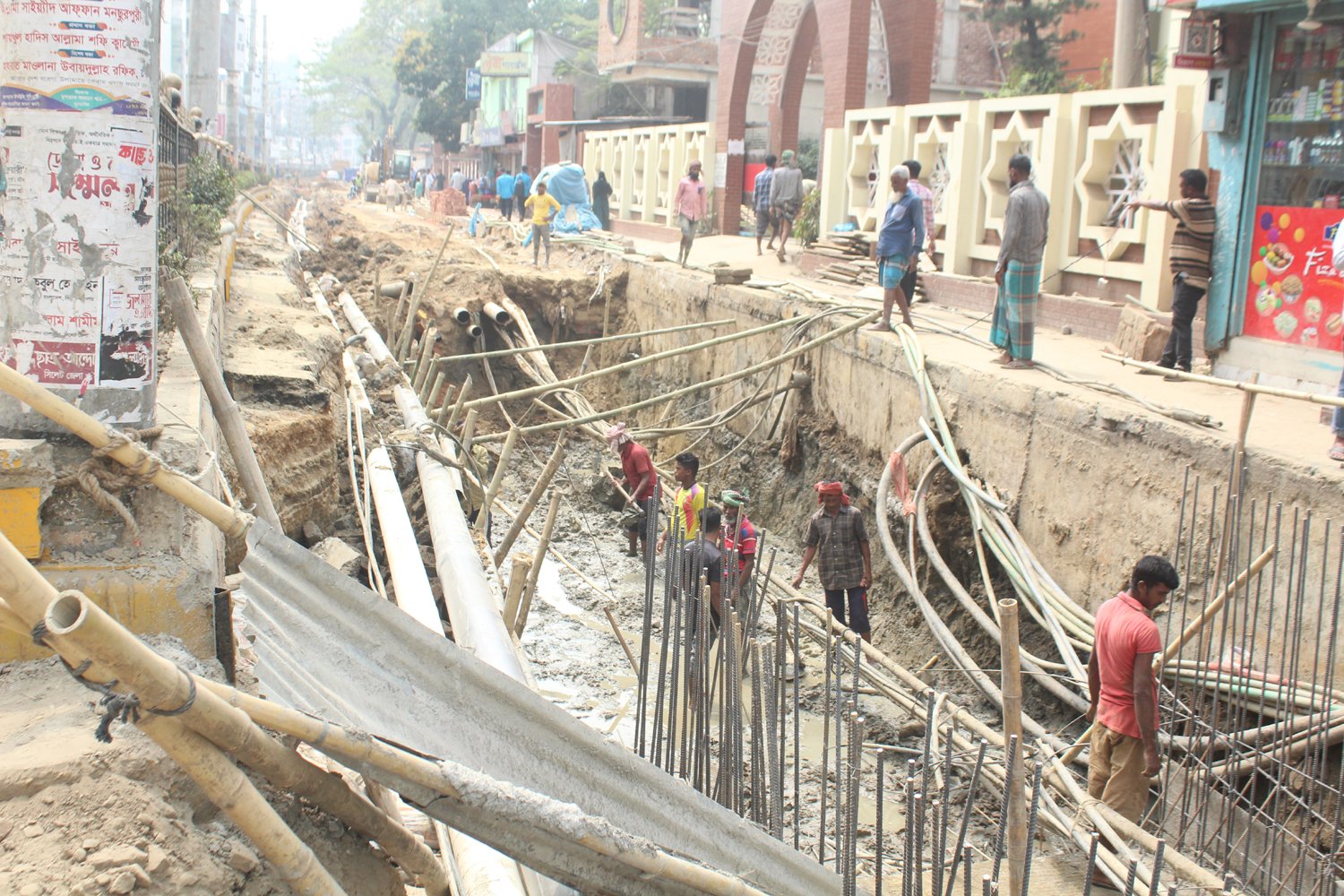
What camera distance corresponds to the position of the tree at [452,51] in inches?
1889

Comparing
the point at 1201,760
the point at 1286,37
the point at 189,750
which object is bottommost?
the point at 1201,760

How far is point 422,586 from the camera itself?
5.11 m

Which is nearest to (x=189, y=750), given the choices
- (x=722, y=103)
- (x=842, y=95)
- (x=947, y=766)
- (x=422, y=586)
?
(x=947, y=766)

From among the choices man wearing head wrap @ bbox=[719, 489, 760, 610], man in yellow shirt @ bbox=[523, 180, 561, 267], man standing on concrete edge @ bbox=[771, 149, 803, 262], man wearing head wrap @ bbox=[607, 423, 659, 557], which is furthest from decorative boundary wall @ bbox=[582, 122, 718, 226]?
man wearing head wrap @ bbox=[719, 489, 760, 610]

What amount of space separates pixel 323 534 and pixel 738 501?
91.9 inches

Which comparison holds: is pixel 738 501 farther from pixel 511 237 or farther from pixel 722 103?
pixel 511 237

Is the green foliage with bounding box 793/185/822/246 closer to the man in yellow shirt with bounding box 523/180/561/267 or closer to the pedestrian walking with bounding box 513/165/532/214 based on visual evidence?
the man in yellow shirt with bounding box 523/180/561/267

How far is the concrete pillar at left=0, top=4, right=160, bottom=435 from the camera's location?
305 centimetres

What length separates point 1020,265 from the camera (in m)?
8.13

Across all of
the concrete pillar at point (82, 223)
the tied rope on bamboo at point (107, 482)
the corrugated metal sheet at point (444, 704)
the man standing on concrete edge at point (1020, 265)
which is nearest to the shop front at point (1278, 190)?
the man standing on concrete edge at point (1020, 265)

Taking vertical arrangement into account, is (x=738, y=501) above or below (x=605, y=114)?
below

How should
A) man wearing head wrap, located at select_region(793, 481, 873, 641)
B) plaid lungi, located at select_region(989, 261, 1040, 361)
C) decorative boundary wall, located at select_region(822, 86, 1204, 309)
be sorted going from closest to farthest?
man wearing head wrap, located at select_region(793, 481, 873, 641) → plaid lungi, located at select_region(989, 261, 1040, 361) → decorative boundary wall, located at select_region(822, 86, 1204, 309)

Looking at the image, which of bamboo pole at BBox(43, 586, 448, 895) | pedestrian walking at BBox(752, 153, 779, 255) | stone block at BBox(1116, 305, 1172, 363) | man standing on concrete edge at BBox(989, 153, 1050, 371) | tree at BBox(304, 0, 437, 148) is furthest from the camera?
tree at BBox(304, 0, 437, 148)

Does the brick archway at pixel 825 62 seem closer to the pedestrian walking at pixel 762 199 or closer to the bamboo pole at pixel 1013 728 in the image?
the pedestrian walking at pixel 762 199
